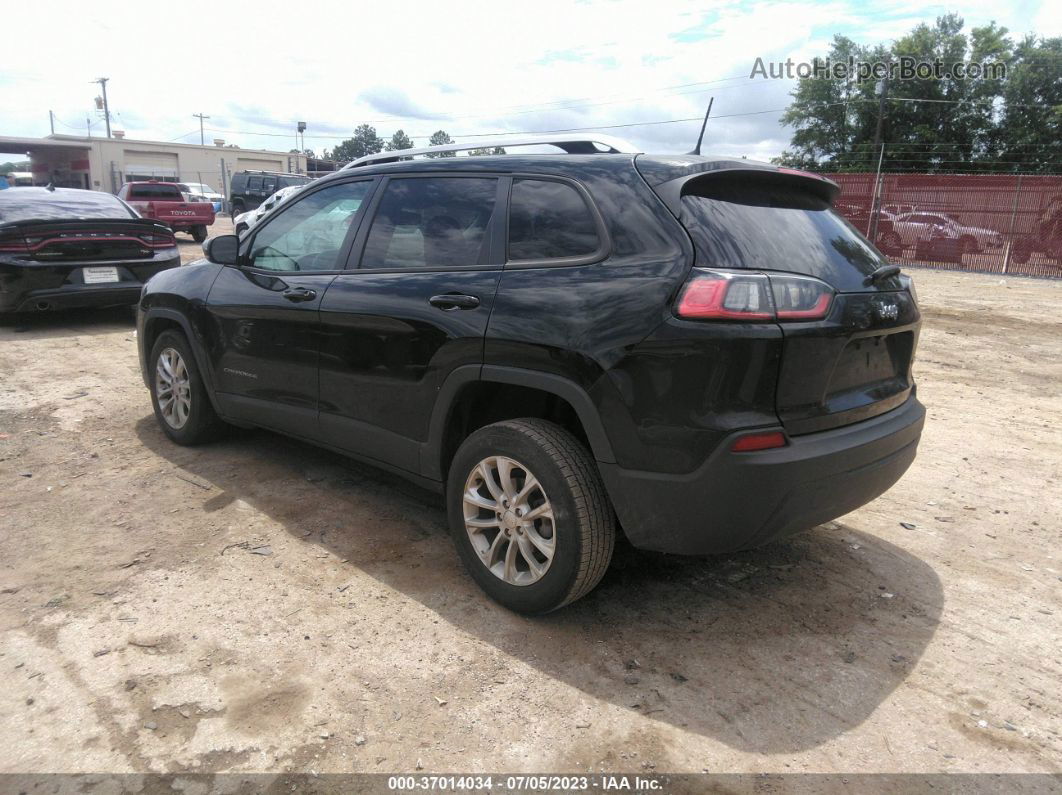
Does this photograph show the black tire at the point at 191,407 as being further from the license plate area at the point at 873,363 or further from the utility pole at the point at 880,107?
the utility pole at the point at 880,107

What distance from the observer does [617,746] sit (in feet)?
7.73

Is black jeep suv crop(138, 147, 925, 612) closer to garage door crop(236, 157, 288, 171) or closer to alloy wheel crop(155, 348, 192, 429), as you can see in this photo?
alloy wheel crop(155, 348, 192, 429)

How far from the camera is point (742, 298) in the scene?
2.49m

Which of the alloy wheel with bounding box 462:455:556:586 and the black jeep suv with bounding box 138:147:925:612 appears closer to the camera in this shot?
the black jeep suv with bounding box 138:147:925:612

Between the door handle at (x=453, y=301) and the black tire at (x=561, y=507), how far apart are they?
0.50m

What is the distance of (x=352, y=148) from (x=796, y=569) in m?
114

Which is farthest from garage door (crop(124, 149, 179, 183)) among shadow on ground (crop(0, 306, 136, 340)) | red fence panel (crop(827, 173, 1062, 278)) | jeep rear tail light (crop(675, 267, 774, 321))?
jeep rear tail light (crop(675, 267, 774, 321))

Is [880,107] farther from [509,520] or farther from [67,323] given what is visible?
[509,520]

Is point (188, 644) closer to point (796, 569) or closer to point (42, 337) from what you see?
point (796, 569)

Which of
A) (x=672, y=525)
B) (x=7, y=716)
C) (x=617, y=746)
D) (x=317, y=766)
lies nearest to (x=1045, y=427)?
(x=672, y=525)

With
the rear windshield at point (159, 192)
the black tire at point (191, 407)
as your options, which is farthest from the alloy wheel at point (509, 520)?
the rear windshield at point (159, 192)

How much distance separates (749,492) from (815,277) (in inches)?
31.5

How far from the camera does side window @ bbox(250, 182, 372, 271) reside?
152 inches

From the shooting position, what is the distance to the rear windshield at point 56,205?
8.26 m
